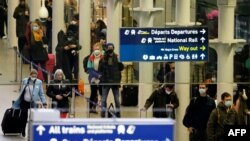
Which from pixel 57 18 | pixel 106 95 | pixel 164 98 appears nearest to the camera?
pixel 164 98

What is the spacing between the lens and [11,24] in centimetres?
3138

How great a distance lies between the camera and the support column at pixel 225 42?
2606cm

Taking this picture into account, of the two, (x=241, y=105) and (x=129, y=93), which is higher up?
(x=129, y=93)

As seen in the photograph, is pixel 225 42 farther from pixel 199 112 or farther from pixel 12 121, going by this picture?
pixel 12 121

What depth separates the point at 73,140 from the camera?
15.9m

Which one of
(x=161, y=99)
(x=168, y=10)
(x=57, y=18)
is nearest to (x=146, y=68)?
(x=168, y=10)

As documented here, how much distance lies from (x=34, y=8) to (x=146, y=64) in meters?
5.33

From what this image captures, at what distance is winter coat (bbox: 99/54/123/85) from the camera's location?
25.7 meters

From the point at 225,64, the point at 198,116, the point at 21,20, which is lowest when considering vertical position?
the point at 198,116

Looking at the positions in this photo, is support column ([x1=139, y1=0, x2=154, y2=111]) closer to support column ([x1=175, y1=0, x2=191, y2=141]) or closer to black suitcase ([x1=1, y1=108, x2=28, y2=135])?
support column ([x1=175, y1=0, x2=191, y2=141])

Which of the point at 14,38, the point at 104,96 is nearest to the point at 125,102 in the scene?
the point at 104,96

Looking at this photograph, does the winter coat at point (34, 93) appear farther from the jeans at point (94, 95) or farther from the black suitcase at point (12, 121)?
the jeans at point (94, 95)

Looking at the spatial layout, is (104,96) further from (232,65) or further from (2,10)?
(2,10)

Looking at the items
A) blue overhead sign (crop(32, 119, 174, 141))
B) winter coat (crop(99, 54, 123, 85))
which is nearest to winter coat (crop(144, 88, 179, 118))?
winter coat (crop(99, 54, 123, 85))
